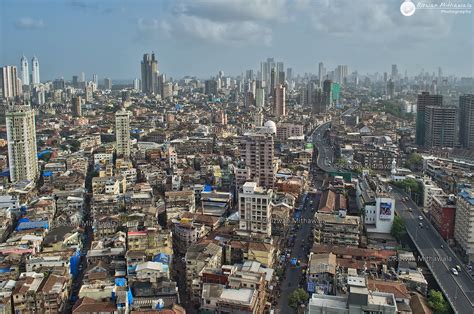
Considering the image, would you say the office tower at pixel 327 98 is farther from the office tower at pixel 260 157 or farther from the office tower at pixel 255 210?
the office tower at pixel 255 210

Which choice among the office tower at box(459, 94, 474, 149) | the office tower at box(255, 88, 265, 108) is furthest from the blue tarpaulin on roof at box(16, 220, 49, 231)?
the office tower at box(255, 88, 265, 108)

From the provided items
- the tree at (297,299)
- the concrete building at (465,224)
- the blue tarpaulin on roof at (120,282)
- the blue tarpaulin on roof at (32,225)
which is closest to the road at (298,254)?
the tree at (297,299)

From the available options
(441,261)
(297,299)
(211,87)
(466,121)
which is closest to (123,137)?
(297,299)

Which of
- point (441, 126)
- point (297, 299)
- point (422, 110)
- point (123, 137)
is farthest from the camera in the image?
point (422, 110)

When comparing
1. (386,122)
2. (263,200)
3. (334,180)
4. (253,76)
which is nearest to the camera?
(263,200)

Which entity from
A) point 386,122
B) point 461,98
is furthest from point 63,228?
point 386,122

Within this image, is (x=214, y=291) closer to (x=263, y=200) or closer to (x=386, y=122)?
(x=263, y=200)

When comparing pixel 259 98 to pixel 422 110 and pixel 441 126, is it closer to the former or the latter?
pixel 422 110
